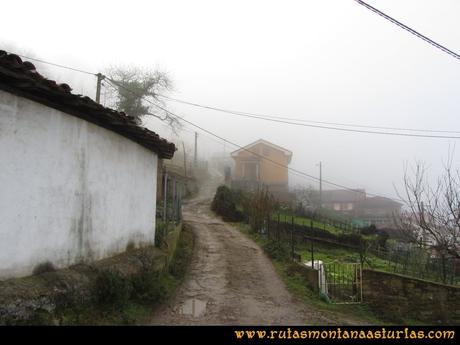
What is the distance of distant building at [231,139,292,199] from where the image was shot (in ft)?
125

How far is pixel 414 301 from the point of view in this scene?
32.1 ft

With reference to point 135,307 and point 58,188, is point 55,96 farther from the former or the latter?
point 135,307

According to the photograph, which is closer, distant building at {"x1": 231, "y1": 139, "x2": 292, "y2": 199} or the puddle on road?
the puddle on road

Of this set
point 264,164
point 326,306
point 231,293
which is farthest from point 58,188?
point 264,164

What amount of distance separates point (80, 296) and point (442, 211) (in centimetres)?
920

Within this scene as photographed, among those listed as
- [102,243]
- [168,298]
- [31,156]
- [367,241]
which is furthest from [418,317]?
[367,241]

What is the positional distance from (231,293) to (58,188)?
485cm

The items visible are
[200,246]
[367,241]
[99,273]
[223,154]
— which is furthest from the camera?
[223,154]

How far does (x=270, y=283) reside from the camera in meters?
A: 10.4

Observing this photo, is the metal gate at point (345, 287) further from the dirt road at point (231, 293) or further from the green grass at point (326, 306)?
the dirt road at point (231, 293)

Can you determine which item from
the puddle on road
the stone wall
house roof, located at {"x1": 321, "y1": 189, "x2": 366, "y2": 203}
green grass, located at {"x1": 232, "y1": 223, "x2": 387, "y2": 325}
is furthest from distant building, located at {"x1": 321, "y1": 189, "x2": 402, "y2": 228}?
the puddle on road

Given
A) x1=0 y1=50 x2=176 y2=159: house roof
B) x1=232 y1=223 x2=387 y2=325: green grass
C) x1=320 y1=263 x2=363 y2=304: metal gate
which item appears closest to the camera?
x1=0 y1=50 x2=176 y2=159: house roof

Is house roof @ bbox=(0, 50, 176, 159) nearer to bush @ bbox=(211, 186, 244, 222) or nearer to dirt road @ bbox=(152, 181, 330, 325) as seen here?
dirt road @ bbox=(152, 181, 330, 325)
